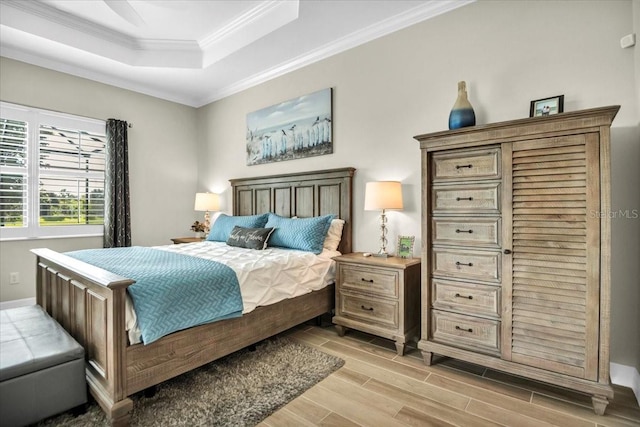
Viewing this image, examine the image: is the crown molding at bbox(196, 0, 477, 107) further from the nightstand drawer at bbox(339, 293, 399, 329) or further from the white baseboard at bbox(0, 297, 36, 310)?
the white baseboard at bbox(0, 297, 36, 310)

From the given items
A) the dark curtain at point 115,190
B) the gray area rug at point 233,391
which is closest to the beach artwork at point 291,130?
the dark curtain at point 115,190

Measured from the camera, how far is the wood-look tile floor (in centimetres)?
173

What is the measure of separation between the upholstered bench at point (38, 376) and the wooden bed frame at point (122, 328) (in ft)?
0.30

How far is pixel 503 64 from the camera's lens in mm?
2486

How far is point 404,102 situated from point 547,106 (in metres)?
1.13

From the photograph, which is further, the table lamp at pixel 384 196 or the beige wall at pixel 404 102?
the table lamp at pixel 384 196

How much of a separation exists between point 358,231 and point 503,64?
188cm

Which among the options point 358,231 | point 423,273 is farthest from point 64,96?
point 423,273

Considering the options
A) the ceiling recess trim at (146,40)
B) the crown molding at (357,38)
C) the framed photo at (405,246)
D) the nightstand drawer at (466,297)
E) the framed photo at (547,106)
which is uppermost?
the ceiling recess trim at (146,40)

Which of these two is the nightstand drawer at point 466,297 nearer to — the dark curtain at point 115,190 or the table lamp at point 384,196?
the table lamp at point 384,196

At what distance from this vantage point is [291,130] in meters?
3.89

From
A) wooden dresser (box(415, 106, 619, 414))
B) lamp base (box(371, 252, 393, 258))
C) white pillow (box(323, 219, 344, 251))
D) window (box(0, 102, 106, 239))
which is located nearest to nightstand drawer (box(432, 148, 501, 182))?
wooden dresser (box(415, 106, 619, 414))

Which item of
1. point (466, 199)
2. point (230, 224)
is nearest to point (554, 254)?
point (466, 199)

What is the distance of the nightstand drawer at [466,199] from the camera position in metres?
2.11
